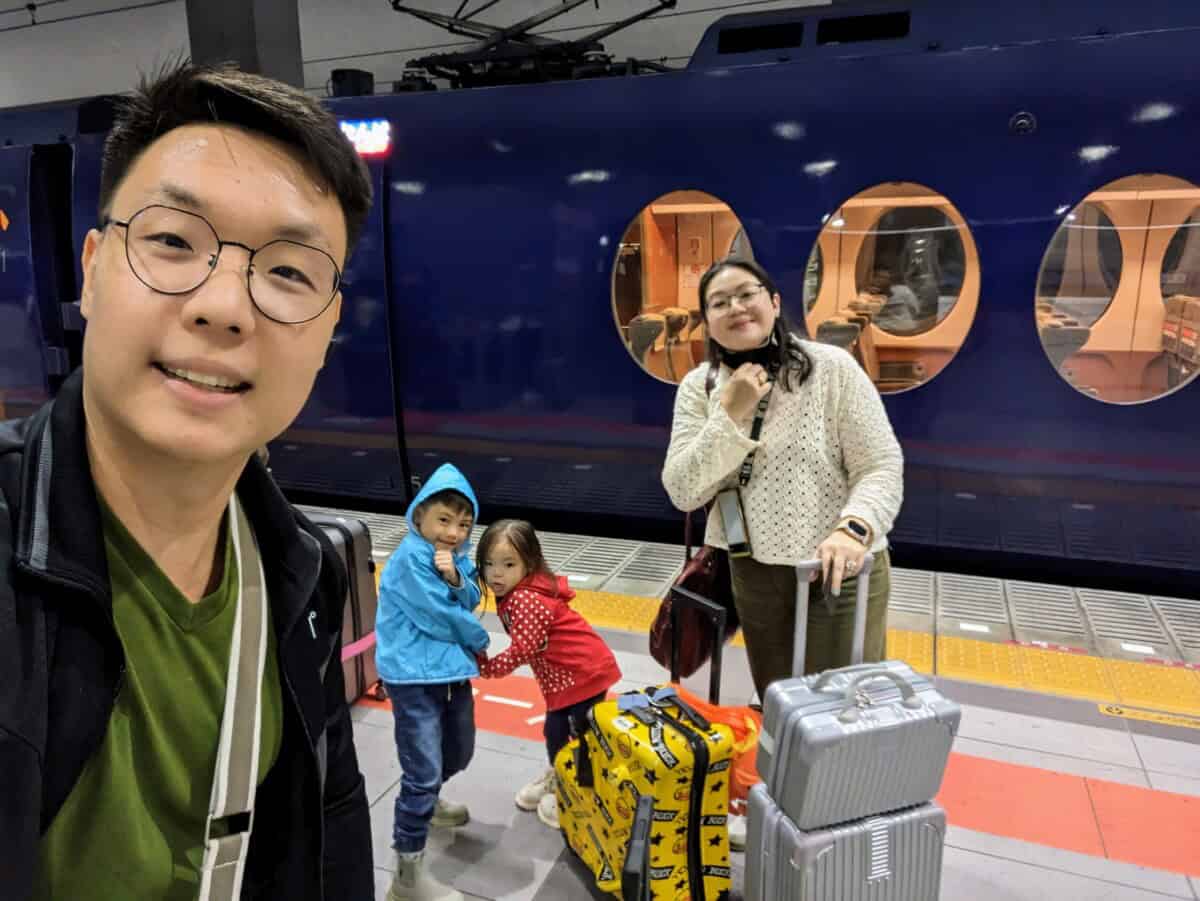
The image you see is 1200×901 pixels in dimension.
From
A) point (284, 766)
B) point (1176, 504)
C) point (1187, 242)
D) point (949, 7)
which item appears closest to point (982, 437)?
point (1176, 504)

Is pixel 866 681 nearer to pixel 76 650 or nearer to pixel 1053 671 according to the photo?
pixel 76 650

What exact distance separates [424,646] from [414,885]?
2.08ft

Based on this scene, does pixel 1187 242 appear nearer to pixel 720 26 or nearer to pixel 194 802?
pixel 720 26

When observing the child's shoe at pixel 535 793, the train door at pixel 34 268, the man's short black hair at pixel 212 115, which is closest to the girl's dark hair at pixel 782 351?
the man's short black hair at pixel 212 115

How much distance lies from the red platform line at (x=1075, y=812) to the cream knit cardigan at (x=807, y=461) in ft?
3.75

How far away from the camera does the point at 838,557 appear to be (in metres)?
1.92

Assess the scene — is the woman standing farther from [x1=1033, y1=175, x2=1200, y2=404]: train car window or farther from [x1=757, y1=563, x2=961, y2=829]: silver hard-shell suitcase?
[x1=1033, y1=175, x2=1200, y2=404]: train car window

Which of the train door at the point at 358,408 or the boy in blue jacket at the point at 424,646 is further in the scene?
the train door at the point at 358,408

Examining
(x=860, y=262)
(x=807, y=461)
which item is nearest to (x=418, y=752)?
(x=807, y=461)

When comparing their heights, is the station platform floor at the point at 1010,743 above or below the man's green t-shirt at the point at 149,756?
below

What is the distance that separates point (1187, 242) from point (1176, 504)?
1.20m

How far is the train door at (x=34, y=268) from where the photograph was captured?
5.75 m

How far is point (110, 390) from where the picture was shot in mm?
795

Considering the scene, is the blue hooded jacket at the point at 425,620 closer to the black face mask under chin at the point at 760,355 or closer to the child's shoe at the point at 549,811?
the child's shoe at the point at 549,811
